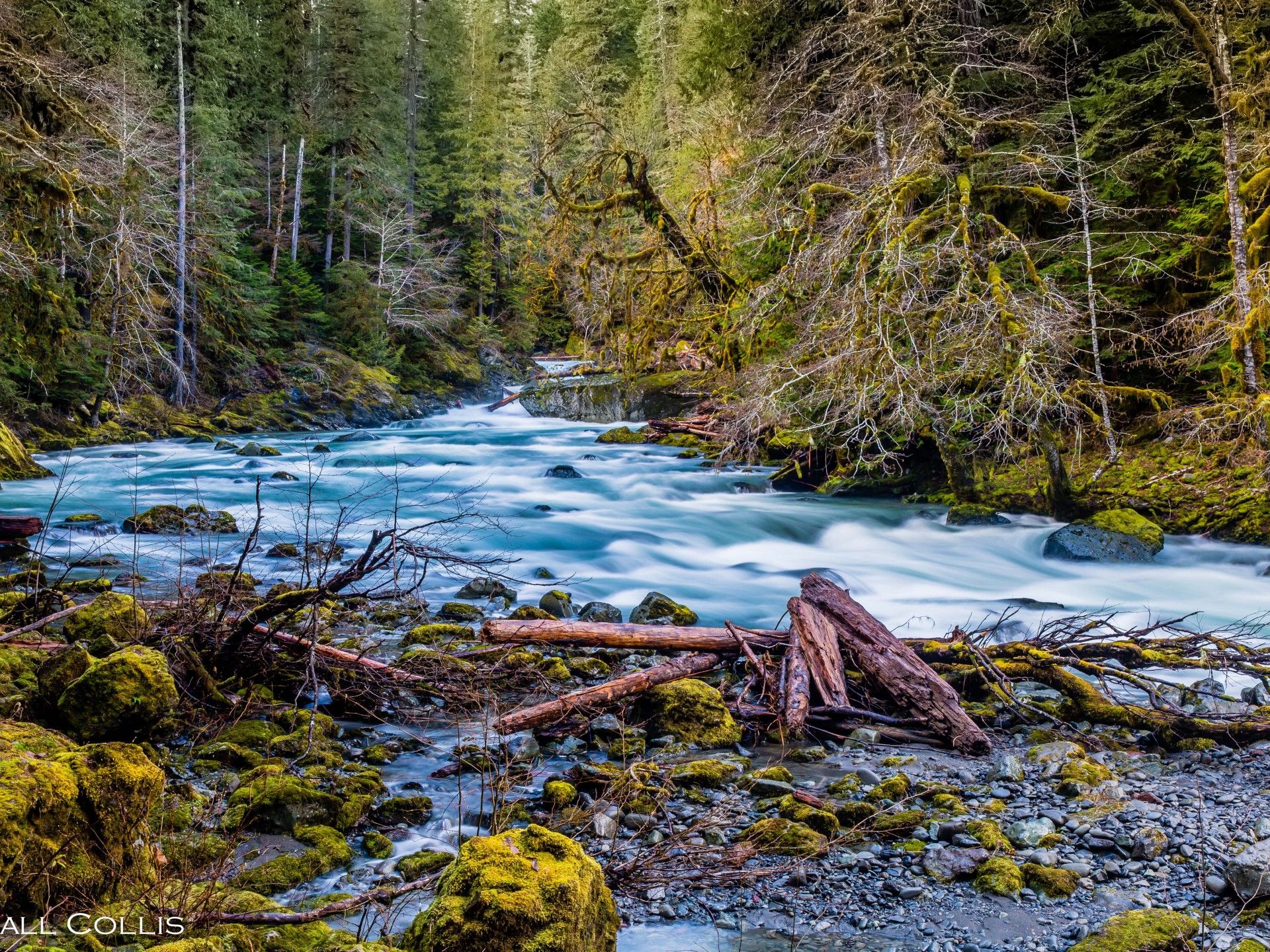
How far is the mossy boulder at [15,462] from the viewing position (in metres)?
12.9

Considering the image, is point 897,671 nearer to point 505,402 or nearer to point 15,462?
point 15,462

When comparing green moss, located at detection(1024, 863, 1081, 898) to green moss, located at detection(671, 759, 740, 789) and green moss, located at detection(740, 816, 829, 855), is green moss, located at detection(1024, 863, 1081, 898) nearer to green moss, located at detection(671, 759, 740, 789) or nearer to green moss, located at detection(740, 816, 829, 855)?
green moss, located at detection(740, 816, 829, 855)

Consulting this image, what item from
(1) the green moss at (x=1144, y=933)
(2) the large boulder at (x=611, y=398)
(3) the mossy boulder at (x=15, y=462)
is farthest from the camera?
(2) the large boulder at (x=611, y=398)

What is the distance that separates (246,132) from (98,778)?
37.7m

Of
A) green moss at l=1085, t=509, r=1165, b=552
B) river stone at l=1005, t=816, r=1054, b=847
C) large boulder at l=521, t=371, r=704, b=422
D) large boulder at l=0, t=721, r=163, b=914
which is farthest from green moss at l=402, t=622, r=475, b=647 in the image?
large boulder at l=521, t=371, r=704, b=422

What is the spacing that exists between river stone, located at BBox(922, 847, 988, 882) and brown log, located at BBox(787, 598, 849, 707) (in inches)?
58.6

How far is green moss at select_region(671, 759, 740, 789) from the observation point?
4.28m

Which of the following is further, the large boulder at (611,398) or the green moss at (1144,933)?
the large boulder at (611,398)

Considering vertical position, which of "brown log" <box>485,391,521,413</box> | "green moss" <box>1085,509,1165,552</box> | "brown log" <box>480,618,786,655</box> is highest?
"brown log" <box>485,391,521,413</box>

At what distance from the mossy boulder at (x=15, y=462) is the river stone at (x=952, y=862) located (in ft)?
48.8

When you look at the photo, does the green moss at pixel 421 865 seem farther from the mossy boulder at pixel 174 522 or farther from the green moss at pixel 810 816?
the mossy boulder at pixel 174 522

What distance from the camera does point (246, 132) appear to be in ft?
110

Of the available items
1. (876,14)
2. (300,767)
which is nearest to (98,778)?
(300,767)

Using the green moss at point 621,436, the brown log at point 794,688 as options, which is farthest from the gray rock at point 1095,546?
the green moss at point 621,436
